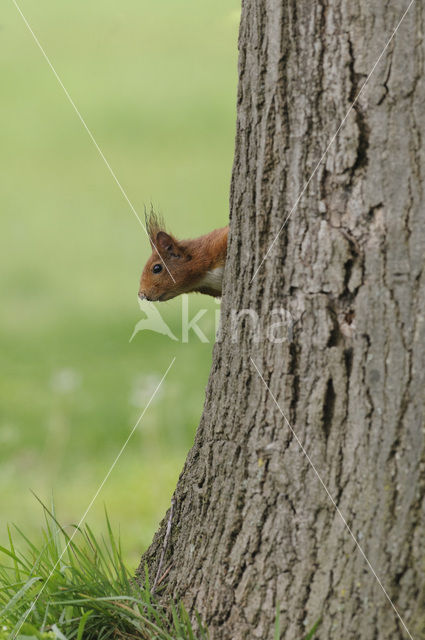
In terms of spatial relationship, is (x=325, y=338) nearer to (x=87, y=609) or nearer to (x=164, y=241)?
(x=87, y=609)

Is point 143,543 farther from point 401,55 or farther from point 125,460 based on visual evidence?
point 401,55

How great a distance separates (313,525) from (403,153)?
90 centimetres

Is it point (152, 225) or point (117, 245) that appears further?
point (117, 245)

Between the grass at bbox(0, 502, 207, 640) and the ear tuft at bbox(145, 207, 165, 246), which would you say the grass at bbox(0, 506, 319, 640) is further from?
the ear tuft at bbox(145, 207, 165, 246)

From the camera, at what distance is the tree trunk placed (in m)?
1.76

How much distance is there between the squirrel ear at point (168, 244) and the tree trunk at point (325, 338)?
0.81 m

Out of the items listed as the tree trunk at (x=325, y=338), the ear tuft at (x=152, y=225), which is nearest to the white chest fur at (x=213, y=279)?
the ear tuft at (x=152, y=225)

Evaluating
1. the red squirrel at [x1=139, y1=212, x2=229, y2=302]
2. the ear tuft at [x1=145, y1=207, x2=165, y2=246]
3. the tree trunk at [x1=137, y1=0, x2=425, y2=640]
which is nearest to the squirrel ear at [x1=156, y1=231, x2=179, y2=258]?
the red squirrel at [x1=139, y1=212, x2=229, y2=302]

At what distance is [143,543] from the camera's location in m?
3.75

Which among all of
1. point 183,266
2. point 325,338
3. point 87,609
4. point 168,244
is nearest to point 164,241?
point 168,244

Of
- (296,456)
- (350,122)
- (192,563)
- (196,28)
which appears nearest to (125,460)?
(192,563)

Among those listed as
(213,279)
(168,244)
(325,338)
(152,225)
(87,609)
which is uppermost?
(152,225)

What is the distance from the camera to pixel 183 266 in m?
2.85

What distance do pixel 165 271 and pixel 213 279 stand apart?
20 cm
